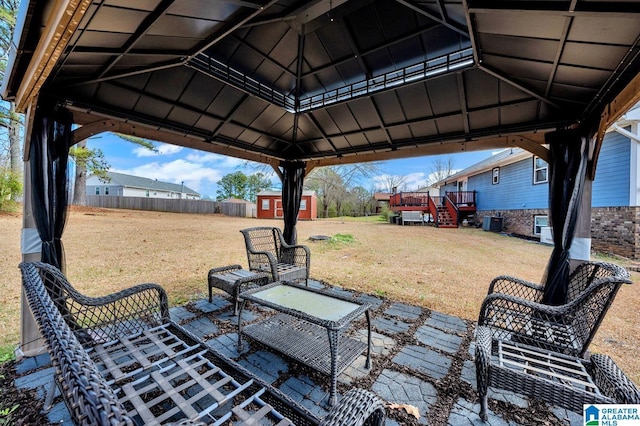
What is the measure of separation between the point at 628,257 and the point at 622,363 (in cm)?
615

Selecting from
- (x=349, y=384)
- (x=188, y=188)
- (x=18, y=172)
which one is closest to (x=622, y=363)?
(x=349, y=384)

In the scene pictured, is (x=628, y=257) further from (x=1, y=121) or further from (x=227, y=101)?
(x=1, y=121)

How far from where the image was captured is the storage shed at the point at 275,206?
838 inches

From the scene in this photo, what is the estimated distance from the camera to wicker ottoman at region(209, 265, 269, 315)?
331 cm

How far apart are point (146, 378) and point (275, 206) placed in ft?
65.5

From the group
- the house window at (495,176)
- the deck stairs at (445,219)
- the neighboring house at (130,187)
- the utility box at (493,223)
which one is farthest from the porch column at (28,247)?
the neighboring house at (130,187)

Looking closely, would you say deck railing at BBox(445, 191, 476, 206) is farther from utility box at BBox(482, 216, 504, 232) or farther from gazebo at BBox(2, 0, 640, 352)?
gazebo at BBox(2, 0, 640, 352)

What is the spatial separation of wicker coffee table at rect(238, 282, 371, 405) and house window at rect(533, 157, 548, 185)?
11138 millimetres

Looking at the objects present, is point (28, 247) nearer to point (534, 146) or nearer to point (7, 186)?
point (534, 146)

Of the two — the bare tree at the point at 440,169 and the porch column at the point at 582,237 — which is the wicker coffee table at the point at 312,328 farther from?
the bare tree at the point at 440,169

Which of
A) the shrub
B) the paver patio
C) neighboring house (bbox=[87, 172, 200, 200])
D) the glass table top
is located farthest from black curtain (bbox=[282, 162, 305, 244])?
neighboring house (bbox=[87, 172, 200, 200])

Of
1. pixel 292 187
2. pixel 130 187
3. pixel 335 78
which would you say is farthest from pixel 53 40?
pixel 130 187

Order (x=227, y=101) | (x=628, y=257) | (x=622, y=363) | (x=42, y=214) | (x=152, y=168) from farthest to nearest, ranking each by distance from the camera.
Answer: (x=152, y=168), (x=628, y=257), (x=227, y=101), (x=622, y=363), (x=42, y=214)

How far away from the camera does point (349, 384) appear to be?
2.18 metres
